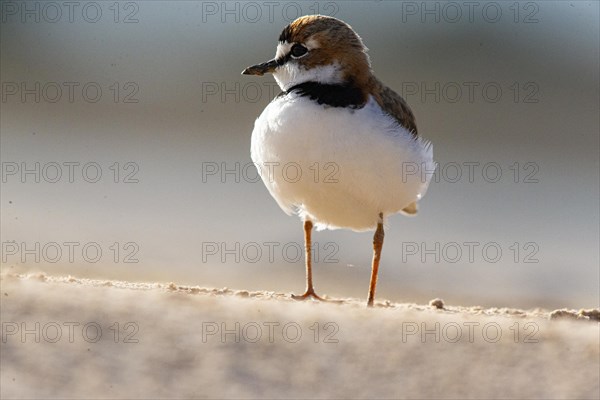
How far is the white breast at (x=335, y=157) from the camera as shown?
26.3 feet

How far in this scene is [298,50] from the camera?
862cm

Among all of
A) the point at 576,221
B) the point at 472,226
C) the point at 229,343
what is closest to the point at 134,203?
the point at 472,226

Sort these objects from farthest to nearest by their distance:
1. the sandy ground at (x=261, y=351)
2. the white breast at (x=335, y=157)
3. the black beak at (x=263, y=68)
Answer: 1. the black beak at (x=263, y=68)
2. the white breast at (x=335, y=157)
3. the sandy ground at (x=261, y=351)

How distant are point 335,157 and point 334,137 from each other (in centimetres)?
15

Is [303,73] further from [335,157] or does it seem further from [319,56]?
[335,157]

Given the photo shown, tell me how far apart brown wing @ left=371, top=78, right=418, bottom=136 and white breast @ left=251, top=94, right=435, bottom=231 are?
0.44 ft

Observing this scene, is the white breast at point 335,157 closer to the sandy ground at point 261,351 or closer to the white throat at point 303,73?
the white throat at point 303,73

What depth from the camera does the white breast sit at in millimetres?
8016

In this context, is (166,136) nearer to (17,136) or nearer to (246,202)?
(17,136)

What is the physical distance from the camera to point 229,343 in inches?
247

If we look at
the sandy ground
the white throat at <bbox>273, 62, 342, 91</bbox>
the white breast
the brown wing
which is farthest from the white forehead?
the sandy ground

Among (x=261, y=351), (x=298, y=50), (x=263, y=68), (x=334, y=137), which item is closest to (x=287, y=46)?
(x=298, y=50)

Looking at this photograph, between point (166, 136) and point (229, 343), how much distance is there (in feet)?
65.3

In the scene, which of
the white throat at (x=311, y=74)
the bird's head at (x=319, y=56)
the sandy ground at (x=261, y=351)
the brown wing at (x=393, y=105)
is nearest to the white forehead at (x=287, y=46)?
the bird's head at (x=319, y=56)
